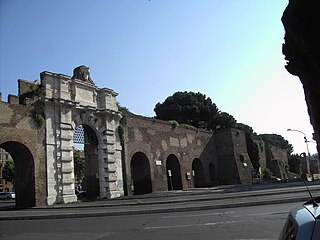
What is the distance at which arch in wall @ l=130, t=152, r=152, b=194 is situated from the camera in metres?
32.4

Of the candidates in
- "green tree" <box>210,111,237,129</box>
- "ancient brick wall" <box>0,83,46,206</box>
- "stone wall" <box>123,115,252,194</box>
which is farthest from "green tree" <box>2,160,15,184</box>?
"ancient brick wall" <box>0,83,46,206</box>

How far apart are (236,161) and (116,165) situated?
20328 millimetres

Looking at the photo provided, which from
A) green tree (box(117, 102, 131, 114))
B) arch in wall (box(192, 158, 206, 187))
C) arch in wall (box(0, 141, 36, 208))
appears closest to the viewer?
arch in wall (box(0, 141, 36, 208))

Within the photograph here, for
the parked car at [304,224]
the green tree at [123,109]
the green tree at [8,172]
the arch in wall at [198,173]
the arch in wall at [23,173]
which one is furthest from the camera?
the green tree at [8,172]

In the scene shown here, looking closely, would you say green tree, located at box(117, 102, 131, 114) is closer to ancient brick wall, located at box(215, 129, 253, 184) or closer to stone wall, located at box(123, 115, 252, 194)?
stone wall, located at box(123, 115, 252, 194)

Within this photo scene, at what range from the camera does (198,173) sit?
42250mm

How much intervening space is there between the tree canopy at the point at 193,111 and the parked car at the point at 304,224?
180 ft

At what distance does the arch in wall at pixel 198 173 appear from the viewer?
41991mm

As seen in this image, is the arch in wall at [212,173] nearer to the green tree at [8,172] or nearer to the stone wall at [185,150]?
the stone wall at [185,150]

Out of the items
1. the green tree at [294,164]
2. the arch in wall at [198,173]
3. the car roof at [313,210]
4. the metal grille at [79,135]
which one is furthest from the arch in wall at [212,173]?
the car roof at [313,210]

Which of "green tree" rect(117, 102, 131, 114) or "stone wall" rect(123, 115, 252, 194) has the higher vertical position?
"green tree" rect(117, 102, 131, 114)

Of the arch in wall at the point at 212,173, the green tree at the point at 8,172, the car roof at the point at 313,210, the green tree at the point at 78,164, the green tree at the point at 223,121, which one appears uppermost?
the green tree at the point at 223,121

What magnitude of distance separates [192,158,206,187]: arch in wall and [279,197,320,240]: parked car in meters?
39.2

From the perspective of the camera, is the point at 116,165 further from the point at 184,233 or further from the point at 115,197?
the point at 184,233
